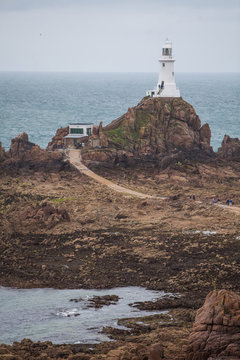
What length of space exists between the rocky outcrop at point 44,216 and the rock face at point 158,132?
23.6m

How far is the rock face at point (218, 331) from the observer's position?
28469 millimetres

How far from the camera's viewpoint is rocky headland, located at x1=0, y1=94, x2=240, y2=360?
32625 mm

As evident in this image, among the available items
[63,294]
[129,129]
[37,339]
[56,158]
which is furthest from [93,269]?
[129,129]

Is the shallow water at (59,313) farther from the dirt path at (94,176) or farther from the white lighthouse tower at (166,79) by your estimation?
the white lighthouse tower at (166,79)

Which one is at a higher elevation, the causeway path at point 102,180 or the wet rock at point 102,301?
the causeway path at point 102,180

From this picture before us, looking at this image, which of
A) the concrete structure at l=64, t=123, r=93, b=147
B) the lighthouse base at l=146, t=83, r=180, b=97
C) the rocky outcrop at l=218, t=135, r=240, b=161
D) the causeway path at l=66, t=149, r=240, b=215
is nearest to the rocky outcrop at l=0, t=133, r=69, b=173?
the causeway path at l=66, t=149, r=240, b=215

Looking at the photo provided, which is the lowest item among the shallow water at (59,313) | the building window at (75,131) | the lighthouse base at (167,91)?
the shallow water at (59,313)

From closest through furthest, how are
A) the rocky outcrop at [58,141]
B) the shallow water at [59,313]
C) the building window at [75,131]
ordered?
the shallow water at [59,313], the rocky outcrop at [58,141], the building window at [75,131]

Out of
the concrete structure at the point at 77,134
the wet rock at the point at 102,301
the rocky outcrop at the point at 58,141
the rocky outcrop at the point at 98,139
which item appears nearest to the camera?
the wet rock at the point at 102,301

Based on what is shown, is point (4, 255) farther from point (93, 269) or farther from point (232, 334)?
point (232, 334)

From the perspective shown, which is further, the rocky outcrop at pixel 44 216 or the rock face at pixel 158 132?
the rock face at pixel 158 132

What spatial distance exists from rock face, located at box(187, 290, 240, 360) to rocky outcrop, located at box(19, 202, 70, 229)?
30.3 metres

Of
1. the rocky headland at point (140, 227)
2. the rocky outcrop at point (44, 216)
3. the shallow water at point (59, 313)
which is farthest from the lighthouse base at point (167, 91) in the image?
the shallow water at point (59, 313)

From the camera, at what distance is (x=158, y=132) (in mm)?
87500
